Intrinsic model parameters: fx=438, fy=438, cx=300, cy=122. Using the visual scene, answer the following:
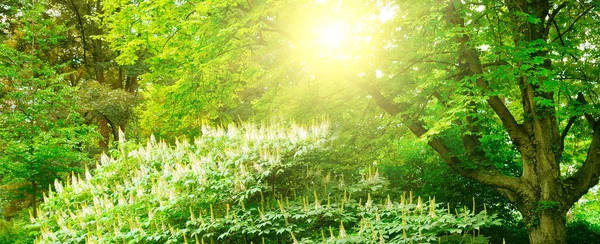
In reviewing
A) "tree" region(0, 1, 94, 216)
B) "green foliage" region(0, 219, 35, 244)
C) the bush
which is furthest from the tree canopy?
"green foliage" region(0, 219, 35, 244)

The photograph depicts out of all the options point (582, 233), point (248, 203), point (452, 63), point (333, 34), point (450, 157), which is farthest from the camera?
point (582, 233)

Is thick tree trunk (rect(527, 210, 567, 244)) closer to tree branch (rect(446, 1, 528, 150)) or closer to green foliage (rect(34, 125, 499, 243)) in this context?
tree branch (rect(446, 1, 528, 150))

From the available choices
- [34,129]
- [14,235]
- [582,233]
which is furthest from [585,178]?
[34,129]

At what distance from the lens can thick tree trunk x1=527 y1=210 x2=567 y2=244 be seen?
25.2ft

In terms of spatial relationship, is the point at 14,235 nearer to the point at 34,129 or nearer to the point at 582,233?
the point at 34,129

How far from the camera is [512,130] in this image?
7.95 metres

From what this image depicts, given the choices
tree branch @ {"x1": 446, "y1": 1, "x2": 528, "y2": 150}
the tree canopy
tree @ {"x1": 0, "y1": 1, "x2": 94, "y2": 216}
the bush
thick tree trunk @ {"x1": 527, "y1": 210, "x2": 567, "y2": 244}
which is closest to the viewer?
the tree canopy

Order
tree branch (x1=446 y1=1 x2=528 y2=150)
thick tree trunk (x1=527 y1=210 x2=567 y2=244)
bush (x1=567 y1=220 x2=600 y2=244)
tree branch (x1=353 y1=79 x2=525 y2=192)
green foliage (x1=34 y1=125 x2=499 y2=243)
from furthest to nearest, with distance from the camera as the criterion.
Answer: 1. bush (x1=567 y1=220 x2=600 y2=244)
2. tree branch (x1=353 y1=79 x2=525 y2=192)
3. thick tree trunk (x1=527 y1=210 x2=567 y2=244)
4. tree branch (x1=446 y1=1 x2=528 y2=150)
5. green foliage (x1=34 y1=125 x2=499 y2=243)

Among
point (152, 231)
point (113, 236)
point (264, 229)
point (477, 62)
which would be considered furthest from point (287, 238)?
point (477, 62)

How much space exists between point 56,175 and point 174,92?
386 centimetres

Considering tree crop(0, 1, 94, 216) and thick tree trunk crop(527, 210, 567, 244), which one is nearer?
thick tree trunk crop(527, 210, 567, 244)

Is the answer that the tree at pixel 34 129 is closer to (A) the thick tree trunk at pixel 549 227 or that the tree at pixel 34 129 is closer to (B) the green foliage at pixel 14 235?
(B) the green foliage at pixel 14 235

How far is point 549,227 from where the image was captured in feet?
25.3

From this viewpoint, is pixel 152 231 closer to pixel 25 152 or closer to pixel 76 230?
pixel 76 230
